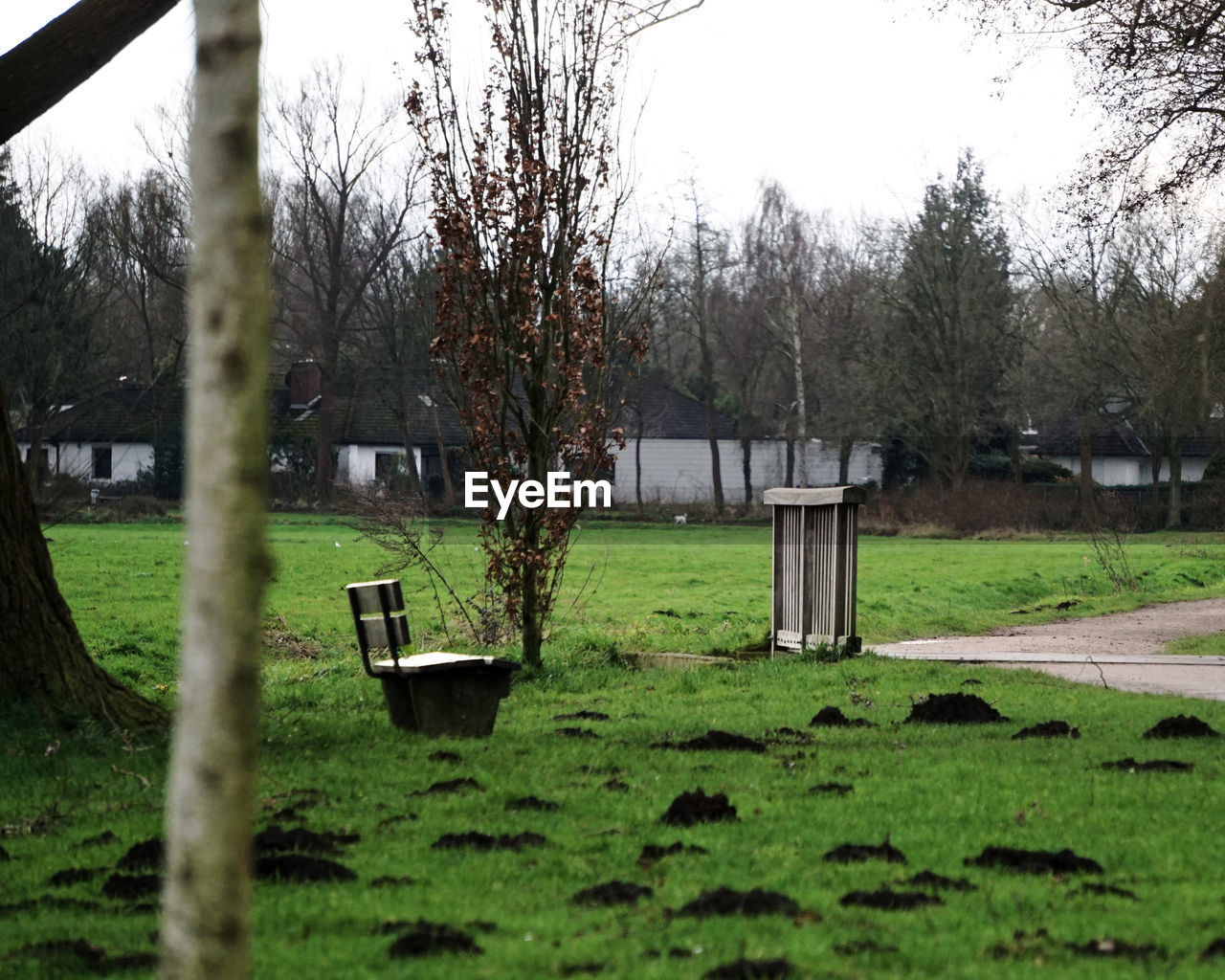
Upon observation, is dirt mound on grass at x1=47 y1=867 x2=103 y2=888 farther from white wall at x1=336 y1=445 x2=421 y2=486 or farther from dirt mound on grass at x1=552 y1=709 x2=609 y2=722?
white wall at x1=336 y1=445 x2=421 y2=486

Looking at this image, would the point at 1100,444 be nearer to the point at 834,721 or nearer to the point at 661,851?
the point at 834,721

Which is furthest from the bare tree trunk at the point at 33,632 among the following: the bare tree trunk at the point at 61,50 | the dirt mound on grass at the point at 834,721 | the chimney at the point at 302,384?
Answer: the chimney at the point at 302,384

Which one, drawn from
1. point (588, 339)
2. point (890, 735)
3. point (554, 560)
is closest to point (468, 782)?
point (890, 735)

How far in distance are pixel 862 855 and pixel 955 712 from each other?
455 centimetres

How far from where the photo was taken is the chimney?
74812 millimetres

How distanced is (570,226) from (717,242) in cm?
5519

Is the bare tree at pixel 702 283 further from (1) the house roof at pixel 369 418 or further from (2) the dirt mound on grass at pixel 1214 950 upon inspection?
(2) the dirt mound on grass at pixel 1214 950

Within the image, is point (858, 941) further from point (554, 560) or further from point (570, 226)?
point (554, 560)

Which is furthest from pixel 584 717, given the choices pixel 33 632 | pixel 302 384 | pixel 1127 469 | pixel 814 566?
pixel 1127 469

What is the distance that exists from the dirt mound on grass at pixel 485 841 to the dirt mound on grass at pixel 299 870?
61 cm

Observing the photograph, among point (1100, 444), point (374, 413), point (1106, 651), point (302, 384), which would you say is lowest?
point (1106, 651)

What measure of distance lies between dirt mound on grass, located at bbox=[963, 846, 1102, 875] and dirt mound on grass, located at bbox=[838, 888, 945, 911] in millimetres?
708

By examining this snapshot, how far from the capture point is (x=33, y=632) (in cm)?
935

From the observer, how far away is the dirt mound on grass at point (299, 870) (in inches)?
228
